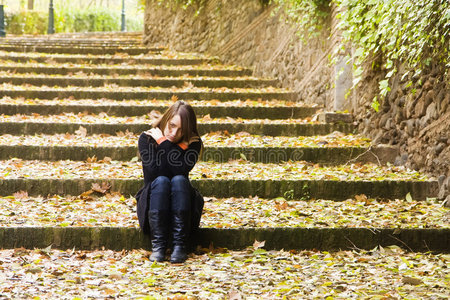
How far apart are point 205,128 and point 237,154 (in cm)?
82

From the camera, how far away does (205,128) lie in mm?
6496

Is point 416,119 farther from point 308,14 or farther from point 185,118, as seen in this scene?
point 308,14

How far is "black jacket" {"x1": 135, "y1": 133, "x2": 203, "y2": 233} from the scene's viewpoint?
3.99 m

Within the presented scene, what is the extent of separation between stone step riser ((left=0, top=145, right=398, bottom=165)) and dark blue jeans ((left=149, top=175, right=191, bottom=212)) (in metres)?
1.83

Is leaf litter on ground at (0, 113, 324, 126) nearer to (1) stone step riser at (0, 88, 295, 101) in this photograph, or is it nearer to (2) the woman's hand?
(1) stone step riser at (0, 88, 295, 101)

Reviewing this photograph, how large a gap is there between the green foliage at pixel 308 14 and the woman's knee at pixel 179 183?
3.83 metres

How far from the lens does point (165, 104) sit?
7312 mm

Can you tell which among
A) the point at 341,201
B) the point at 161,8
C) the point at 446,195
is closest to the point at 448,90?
the point at 446,195

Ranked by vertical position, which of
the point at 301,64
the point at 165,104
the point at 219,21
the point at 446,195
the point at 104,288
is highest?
the point at 219,21

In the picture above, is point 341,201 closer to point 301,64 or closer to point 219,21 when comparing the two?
point 301,64

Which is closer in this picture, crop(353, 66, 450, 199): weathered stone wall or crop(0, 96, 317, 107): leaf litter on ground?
crop(353, 66, 450, 199): weathered stone wall

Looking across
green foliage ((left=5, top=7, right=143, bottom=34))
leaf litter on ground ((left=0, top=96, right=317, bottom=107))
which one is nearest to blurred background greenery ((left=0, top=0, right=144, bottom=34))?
green foliage ((left=5, top=7, right=143, bottom=34))

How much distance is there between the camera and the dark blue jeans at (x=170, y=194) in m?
3.88

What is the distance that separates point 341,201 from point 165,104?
10.1ft
